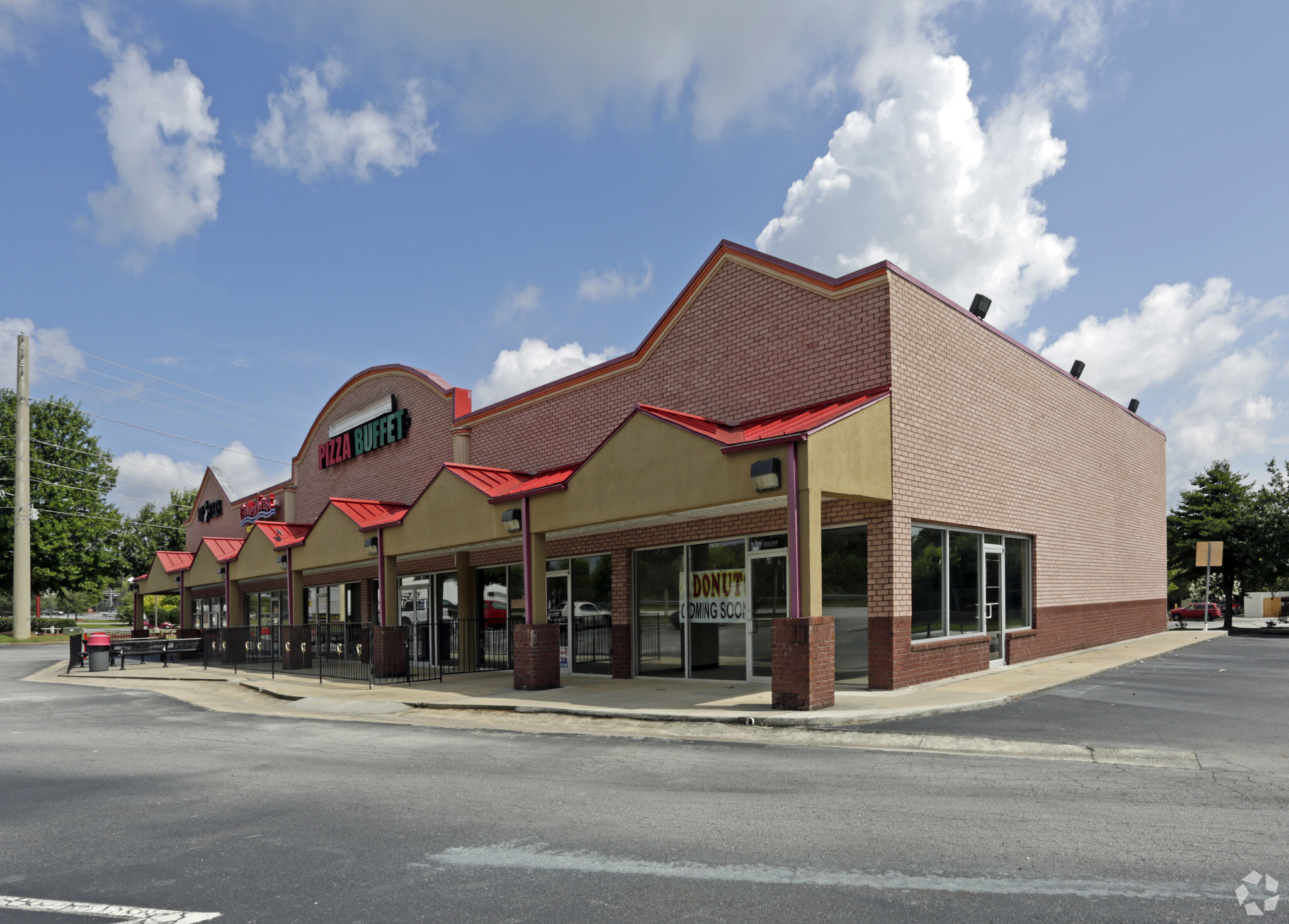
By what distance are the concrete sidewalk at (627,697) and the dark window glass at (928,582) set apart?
2.99 ft

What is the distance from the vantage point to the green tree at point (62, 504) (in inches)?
2178

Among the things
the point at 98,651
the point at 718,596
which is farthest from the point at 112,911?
the point at 98,651

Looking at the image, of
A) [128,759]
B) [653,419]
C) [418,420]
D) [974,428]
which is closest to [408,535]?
[418,420]

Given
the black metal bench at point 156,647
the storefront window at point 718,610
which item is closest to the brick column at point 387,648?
the storefront window at point 718,610

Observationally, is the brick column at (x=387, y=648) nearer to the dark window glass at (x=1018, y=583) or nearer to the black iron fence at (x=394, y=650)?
the black iron fence at (x=394, y=650)

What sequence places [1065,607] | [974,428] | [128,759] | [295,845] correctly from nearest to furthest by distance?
[295,845] → [128,759] → [974,428] → [1065,607]

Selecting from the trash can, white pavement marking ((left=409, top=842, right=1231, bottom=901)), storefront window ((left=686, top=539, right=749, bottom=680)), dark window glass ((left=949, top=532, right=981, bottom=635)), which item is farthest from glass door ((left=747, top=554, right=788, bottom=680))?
the trash can

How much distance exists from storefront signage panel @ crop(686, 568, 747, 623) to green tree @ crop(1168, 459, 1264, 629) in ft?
101

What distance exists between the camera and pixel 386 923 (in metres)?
4.63

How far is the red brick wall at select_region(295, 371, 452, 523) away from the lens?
2427 centimetres

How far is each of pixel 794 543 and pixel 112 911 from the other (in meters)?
8.41

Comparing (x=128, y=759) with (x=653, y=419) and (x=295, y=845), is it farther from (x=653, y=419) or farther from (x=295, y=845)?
(x=653, y=419)

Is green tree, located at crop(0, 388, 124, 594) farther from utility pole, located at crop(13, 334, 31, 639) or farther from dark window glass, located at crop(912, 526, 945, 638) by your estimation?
dark window glass, located at crop(912, 526, 945, 638)

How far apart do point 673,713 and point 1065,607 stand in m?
11.8
